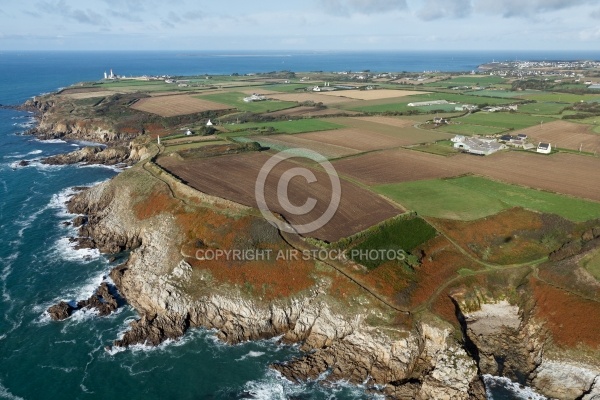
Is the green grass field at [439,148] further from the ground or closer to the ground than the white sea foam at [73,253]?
further from the ground

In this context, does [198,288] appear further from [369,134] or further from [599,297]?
[369,134]

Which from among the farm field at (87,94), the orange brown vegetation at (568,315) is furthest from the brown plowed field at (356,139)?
the farm field at (87,94)

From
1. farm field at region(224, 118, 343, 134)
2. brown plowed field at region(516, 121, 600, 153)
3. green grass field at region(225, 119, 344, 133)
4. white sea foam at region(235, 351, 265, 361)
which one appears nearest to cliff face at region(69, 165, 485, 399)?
white sea foam at region(235, 351, 265, 361)

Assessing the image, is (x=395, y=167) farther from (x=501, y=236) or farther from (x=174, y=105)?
(x=174, y=105)

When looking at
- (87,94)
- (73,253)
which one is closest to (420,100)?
(87,94)

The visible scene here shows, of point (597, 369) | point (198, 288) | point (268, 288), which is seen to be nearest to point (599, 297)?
point (597, 369)

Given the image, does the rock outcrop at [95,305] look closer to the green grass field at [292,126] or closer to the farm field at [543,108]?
the green grass field at [292,126]
